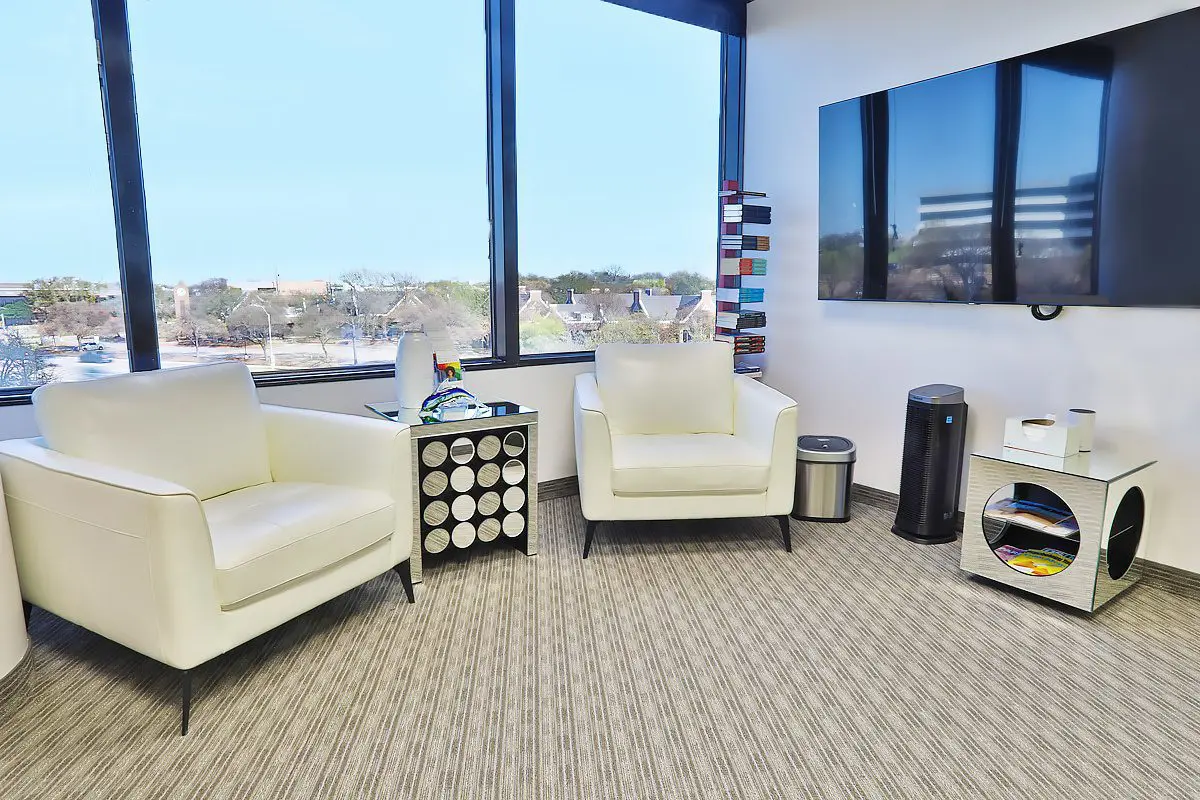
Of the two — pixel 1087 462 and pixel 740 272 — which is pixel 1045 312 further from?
pixel 740 272

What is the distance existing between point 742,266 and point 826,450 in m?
1.05

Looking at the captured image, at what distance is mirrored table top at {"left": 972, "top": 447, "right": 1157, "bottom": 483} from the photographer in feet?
7.80

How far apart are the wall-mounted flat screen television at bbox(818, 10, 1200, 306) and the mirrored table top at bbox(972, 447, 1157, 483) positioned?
1.82 ft

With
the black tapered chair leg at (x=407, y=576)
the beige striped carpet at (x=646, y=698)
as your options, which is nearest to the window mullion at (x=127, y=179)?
the beige striped carpet at (x=646, y=698)

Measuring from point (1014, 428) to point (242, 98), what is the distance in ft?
10.3

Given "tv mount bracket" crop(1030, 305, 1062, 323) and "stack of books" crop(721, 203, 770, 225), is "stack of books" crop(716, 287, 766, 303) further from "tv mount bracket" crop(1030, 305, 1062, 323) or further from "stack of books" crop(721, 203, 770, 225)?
"tv mount bracket" crop(1030, 305, 1062, 323)

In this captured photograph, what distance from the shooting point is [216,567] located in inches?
69.5

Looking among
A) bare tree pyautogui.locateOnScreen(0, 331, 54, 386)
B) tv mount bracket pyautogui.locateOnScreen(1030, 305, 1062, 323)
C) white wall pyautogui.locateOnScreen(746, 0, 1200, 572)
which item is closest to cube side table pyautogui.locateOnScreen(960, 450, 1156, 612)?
white wall pyautogui.locateOnScreen(746, 0, 1200, 572)

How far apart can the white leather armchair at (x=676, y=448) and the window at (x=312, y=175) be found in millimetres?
827

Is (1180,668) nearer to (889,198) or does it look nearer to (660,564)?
(660,564)

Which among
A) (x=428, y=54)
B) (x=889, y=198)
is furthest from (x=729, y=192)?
(x=428, y=54)

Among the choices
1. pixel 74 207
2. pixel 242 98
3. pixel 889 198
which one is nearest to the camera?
pixel 74 207

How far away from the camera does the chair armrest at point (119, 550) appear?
1.67 m

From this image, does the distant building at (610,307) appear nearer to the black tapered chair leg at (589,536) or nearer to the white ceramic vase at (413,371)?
the white ceramic vase at (413,371)
